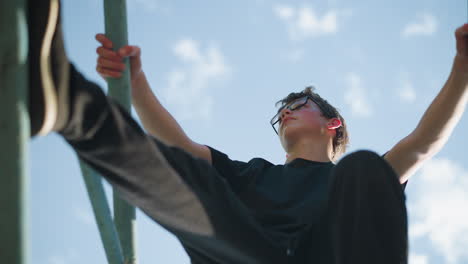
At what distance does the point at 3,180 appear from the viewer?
4.17 ft

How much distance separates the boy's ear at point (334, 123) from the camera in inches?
152

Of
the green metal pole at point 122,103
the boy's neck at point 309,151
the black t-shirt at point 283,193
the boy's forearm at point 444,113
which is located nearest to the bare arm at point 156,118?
the black t-shirt at point 283,193

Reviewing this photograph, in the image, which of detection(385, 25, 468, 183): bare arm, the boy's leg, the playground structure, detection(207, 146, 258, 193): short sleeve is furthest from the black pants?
detection(385, 25, 468, 183): bare arm

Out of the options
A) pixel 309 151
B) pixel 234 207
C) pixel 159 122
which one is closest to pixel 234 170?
pixel 159 122

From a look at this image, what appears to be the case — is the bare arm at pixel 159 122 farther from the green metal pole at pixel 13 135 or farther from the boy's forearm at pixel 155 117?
the green metal pole at pixel 13 135

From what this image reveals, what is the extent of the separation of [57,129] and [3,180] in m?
0.43

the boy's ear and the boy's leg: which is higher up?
the boy's ear

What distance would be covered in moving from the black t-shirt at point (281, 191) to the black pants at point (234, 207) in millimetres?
143

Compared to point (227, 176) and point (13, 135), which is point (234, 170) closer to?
point (227, 176)

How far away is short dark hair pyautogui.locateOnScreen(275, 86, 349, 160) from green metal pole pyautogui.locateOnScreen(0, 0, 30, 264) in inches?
105

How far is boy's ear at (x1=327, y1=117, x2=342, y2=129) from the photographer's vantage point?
3849mm

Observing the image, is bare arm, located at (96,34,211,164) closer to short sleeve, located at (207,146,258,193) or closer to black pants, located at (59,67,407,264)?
short sleeve, located at (207,146,258,193)

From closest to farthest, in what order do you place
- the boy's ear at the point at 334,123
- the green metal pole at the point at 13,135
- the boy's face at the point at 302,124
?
the green metal pole at the point at 13,135 → the boy's face at the point at 302,124 → the boy's ear at the point at 334,123

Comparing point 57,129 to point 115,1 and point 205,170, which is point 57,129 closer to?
point 205,170
